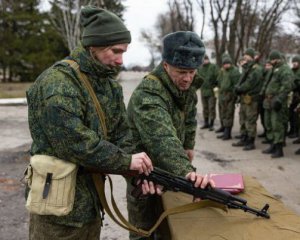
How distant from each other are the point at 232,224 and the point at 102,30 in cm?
123

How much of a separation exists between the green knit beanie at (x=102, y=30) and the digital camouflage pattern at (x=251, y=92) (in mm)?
6424

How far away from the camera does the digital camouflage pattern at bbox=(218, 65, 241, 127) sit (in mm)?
9188

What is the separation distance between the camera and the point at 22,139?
8.84 metres

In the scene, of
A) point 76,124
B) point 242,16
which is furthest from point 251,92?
point 242,16

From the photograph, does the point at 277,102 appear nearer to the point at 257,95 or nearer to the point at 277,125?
the point at 277,125

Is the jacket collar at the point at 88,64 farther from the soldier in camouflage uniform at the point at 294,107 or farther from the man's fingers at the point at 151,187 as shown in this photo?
the soldier in camouflage uniform at the point at 294,107

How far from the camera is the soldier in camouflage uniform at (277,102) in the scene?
738cm

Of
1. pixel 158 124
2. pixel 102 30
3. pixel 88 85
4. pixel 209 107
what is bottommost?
pixel 209 107

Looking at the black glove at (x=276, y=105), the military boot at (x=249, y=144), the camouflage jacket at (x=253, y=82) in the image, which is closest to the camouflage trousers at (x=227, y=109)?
the military boot at (x=249, y=144)

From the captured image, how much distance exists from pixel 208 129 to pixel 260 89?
2.49 meters

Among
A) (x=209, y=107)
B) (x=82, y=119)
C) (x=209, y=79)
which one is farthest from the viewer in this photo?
(x=209, y=107)

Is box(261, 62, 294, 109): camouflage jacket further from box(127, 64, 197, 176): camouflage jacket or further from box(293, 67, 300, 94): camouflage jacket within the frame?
box(127, 64, 197, 176): camouflage jacket

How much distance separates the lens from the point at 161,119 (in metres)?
2.46

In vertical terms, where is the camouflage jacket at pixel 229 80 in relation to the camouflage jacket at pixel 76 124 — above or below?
below
